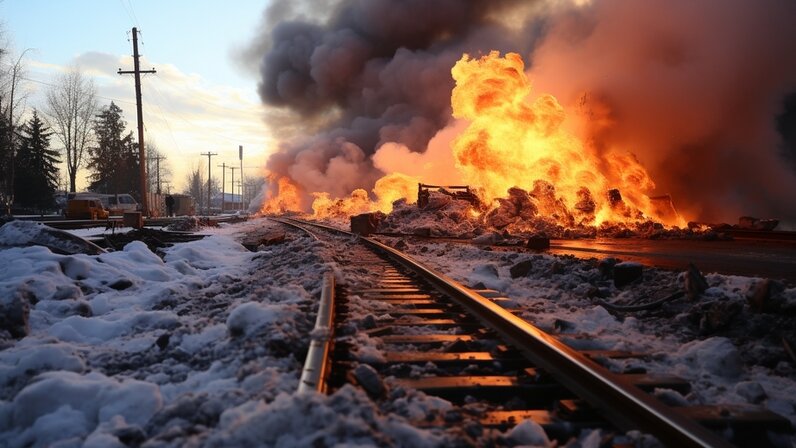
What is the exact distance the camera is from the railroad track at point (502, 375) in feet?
8.11

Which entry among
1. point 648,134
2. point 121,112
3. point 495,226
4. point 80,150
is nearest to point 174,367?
point 495,226

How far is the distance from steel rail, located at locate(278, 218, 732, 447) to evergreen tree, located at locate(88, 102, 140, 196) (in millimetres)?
73422

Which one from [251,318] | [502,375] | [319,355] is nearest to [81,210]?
[251,318]

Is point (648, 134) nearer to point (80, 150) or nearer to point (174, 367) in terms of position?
point (174, 367)

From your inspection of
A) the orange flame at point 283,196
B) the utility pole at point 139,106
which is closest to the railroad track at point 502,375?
the utility pole at point 139,106

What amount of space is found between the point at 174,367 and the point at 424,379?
1.67m

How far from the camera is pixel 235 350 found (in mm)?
3518

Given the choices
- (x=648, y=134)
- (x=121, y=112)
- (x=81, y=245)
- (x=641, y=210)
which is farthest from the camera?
(x=121, y=112)

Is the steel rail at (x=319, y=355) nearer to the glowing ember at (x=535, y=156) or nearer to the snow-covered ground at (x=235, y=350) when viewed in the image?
the snow-covered ground at (x=235, y=350)

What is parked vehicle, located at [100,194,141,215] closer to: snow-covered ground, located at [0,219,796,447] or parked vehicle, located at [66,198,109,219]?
parked vehicle, located at [66,198,109,219]

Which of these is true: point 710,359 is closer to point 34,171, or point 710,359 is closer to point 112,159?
point 34,171

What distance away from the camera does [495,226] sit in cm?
2105

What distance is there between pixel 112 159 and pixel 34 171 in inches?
665

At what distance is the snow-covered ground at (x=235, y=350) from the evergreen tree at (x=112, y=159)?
69343mm
